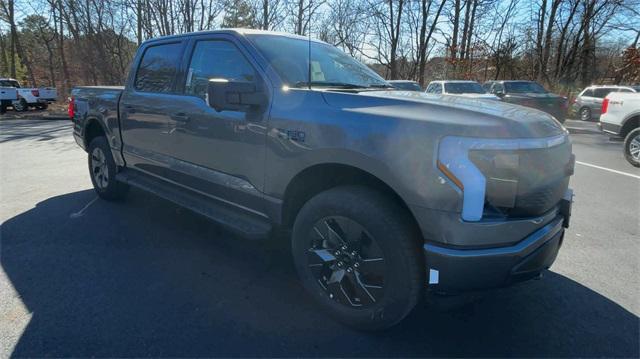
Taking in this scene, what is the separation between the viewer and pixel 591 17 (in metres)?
26.8

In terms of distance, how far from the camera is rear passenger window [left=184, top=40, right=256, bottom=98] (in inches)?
127

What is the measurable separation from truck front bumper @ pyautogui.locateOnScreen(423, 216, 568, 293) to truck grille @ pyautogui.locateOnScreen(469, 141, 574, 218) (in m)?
0.18

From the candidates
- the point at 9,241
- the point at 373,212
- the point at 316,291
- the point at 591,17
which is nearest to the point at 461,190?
the point at 373,212

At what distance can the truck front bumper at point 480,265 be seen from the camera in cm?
208

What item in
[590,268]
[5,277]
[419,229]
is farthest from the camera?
[590,268]

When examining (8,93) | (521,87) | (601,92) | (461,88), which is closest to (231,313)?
(461,88)

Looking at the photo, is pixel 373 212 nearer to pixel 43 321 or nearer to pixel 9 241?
pixel 43 321

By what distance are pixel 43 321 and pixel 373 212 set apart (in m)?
2.21

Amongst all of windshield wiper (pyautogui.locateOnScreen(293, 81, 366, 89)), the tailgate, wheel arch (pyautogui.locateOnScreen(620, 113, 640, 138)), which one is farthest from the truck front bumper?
the tailgate

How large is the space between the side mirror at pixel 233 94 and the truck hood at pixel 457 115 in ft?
1.66

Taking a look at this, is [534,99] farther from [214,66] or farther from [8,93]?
[8,93]

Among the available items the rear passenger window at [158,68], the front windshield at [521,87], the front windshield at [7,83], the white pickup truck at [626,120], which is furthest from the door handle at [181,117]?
the front windshield at [7,83]

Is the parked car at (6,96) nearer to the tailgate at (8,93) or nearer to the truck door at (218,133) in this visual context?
the tailgate at (8,93)

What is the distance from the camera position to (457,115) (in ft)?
7.25
